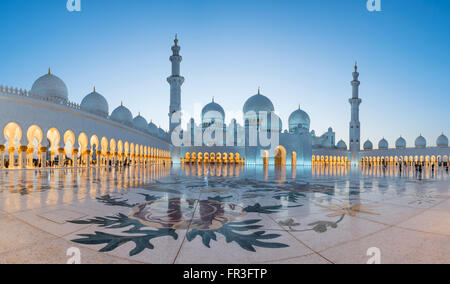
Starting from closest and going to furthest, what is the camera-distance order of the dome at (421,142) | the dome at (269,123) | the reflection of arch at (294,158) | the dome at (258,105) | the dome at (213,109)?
the dome at (269,123), the reflection of arch at (294,158), the dome at (258,105), the dome at (213,109), the dome at (421,142)

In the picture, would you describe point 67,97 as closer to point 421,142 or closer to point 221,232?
point 221,232

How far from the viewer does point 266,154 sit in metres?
29.3

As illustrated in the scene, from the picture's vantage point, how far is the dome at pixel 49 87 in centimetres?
1941

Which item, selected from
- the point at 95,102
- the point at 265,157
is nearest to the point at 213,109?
the point at 265,157

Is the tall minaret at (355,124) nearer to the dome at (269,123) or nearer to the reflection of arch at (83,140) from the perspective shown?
the dome at (269,123)

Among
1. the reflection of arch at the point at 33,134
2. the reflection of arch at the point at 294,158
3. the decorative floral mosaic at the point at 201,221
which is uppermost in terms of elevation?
the reflection of arch at the point at 33,134

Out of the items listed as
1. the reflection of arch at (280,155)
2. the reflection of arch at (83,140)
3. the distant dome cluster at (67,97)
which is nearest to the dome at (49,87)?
the distant dome cluster at (67,97)

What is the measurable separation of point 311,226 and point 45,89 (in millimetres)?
23977

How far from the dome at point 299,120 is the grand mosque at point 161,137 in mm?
154

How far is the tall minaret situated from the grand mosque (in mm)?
149

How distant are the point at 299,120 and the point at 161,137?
21.8 metres

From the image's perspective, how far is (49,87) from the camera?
767 inches

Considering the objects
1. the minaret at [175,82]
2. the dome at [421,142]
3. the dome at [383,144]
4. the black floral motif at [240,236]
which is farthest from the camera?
the dome at [383,144]

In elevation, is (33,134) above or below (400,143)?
above
